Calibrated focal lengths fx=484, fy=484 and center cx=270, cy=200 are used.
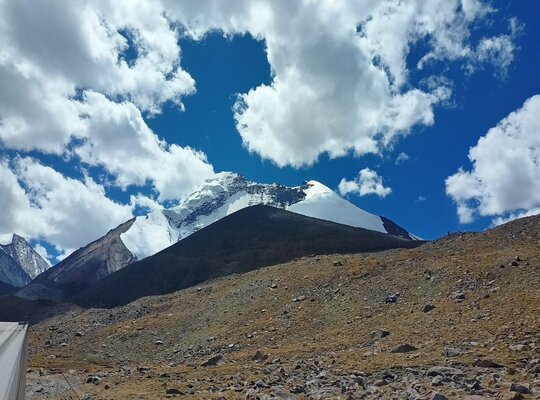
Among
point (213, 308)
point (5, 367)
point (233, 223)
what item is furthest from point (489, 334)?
point (233, 223)

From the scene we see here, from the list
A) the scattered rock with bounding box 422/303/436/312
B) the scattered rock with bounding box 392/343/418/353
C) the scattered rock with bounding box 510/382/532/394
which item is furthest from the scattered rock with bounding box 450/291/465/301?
the scattered rock with bounding box 510/382/532/394

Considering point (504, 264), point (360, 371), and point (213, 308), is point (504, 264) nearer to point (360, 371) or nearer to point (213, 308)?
point (360, 371)

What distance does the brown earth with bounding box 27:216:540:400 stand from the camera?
52.2 feet

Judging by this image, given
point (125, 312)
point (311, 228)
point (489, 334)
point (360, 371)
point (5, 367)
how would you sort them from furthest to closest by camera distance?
point (311, 228), point (125, 312), point (489, 334), point (360, 371), point (5, 367)

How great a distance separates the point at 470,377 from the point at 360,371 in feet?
12.1

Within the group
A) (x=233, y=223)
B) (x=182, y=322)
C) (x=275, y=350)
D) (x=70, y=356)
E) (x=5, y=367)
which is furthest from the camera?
(x=233, y=223)

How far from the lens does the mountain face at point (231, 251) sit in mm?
85125

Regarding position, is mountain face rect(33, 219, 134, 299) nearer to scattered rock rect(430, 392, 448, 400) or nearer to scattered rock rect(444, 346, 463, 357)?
scattered rock rect(444, 346, 463, 357)

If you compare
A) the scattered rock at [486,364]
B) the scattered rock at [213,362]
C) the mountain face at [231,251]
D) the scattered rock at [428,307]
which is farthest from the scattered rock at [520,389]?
the mountain face at [231,251]

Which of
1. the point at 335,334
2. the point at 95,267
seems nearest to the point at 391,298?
the point at 335,334

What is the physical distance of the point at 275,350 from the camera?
25250mm

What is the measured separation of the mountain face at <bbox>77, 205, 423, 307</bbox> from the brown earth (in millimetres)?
33650

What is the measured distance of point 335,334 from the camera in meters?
27.0

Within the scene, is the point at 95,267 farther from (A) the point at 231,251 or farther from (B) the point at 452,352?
(B) the point at 452,352
